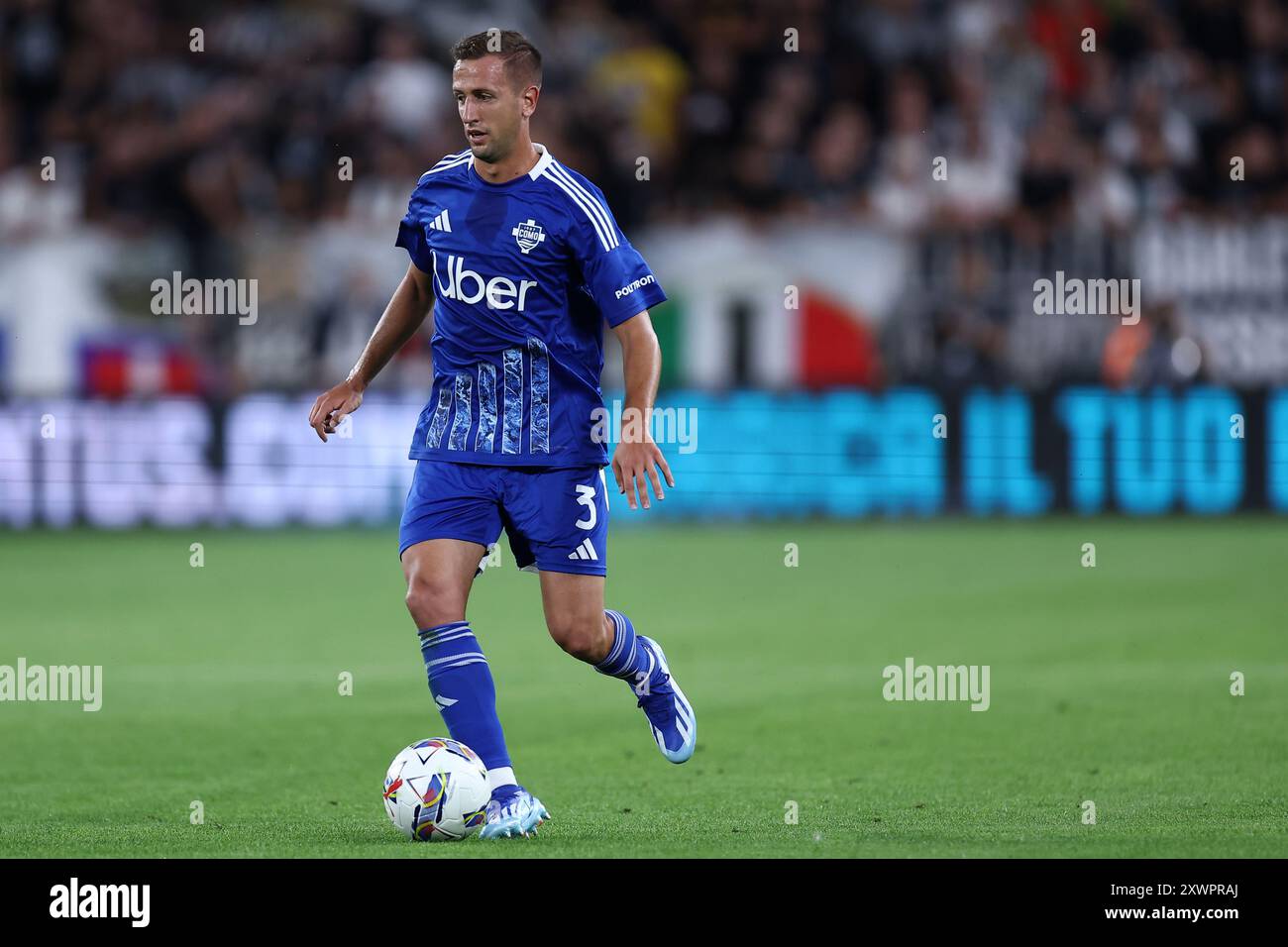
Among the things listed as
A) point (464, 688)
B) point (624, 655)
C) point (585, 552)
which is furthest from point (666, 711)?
point (464, 688)

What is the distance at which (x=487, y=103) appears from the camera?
6.35m

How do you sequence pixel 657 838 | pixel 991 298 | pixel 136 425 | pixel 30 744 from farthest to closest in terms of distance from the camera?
pixel 991 298 → pixel 136 425 → pixel 30 744 → pixel 657 838

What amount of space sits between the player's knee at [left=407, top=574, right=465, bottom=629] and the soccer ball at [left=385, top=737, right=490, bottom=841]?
41 centimetres

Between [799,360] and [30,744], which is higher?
[799,360]

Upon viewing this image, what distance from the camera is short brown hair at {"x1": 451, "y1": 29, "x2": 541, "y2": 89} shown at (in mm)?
6355

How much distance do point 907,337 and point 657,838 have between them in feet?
45.0

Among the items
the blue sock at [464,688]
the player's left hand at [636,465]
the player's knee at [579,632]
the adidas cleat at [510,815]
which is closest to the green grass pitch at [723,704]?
the adidas cleat at [510,815]

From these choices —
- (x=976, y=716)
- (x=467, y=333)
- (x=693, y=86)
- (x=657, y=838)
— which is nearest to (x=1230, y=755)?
(x=976, y=716)

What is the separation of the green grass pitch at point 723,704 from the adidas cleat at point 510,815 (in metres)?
0.14

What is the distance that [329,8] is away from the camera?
70.6 feet

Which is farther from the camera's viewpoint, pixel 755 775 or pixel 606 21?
pixel 606 21

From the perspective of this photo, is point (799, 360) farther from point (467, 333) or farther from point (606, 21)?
point (467, 333)

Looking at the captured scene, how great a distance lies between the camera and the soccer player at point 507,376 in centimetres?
637

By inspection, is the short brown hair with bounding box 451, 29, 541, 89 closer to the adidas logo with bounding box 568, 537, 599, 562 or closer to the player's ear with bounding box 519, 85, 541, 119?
the player's ear with bounding box 519, 85, 541, 119
